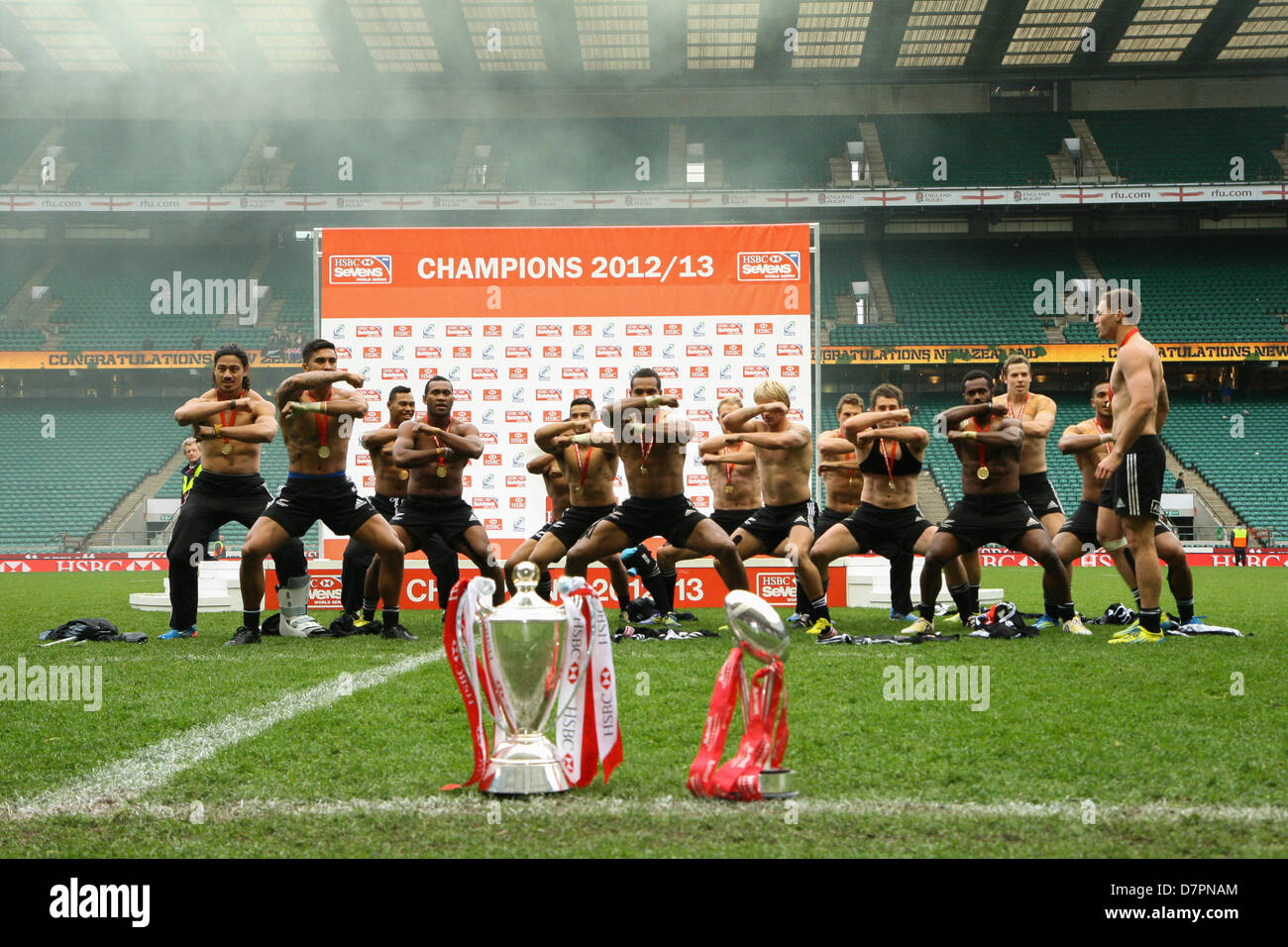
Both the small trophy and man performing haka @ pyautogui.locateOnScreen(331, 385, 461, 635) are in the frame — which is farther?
man performing haka @ pyautogui.locateOnScreen(331, 385, 461, 635)

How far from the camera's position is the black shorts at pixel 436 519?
9.02 meters

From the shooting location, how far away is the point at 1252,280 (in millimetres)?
34219

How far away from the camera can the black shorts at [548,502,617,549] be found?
883cm

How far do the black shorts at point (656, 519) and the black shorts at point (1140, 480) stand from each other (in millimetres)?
2866

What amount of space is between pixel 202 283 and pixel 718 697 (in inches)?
1394

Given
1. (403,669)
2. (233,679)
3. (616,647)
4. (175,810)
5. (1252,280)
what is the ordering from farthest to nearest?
1. (1252,280)
2. (616,647)
3. (403,669)
4. (233,679)
5. (175,810)

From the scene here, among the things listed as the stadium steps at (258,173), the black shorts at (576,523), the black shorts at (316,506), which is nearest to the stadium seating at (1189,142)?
the stadium steps at (258,173)

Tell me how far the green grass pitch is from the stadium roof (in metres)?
26.5

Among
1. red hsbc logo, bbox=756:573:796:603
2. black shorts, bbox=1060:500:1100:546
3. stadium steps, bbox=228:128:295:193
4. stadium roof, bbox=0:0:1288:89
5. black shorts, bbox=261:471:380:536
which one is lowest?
red hsbc logo, bbox=756:573:796:603

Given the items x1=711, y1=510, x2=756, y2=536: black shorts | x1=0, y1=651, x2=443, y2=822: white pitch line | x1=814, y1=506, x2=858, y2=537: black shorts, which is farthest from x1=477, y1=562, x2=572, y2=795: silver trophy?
x1=711, y1=510, x2=756, y2=536: black shorts

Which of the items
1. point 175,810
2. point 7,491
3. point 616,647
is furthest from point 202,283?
point 175,810

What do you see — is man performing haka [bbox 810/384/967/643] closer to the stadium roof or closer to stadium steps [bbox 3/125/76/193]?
the stadium roof

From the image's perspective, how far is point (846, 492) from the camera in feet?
32.5

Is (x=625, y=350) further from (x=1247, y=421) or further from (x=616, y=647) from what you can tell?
(x=1247, y=421)
